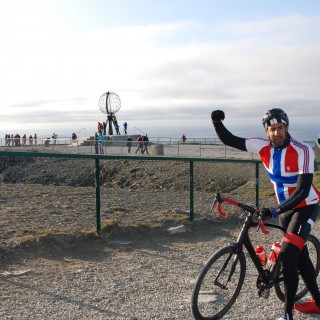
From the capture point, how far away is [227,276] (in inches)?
200

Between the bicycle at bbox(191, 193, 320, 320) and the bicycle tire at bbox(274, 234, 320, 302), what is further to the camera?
the bicycle tire at bbox(274, 234, 320, 302)

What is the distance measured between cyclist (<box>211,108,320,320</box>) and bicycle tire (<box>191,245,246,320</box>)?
1.57ft

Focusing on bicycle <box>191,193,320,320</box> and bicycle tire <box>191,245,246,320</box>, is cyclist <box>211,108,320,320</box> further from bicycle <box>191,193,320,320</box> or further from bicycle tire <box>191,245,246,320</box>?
bicycle tire <box>191,245,246,320</box>

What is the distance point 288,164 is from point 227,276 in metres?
1.26

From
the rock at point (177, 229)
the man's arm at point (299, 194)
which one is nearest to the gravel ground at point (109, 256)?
the rock at point (177, 229)

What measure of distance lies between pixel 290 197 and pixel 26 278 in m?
3.45

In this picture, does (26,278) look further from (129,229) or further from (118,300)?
(129,229)

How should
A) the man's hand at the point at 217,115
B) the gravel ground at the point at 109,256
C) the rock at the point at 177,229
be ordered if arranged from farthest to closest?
1. the rock at the point at 177,229
2. the man's hand at the point at 217,115
3. the gravel ground at the point at 109,256

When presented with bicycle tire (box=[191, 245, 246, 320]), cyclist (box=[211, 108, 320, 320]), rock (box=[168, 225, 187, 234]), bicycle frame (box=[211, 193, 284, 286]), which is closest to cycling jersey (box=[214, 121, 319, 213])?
cyclist (box=[211, 108, 320, 320])

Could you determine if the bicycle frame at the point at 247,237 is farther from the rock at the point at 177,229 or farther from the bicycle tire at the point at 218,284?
the rock at the point at 177,229

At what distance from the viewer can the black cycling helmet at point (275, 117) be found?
16.4 ft

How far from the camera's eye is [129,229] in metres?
9.01

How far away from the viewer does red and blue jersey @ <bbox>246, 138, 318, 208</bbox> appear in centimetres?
488

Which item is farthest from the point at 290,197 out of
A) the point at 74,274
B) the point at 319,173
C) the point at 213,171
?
the point at 213,171
